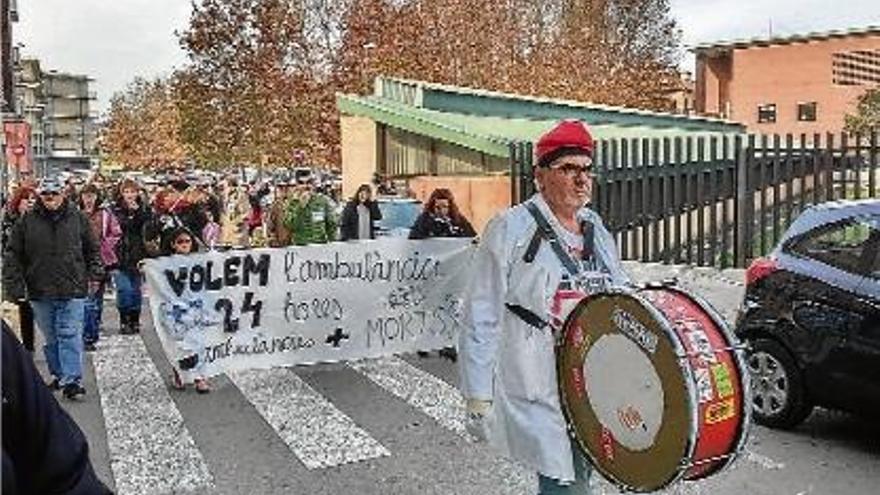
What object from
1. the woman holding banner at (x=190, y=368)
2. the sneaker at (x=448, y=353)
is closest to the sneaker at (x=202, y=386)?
the woman holding banner at (x=190, y=368)

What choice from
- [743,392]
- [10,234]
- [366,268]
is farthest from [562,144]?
[10,234]

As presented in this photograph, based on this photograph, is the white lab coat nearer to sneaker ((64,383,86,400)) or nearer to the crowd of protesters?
the crowd of protesters

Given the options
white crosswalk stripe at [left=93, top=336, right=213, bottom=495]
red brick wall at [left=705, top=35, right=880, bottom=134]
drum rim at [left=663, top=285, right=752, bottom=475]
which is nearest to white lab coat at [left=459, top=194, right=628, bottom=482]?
drum rim at [left=663, top=285, right=752, bottom=475]

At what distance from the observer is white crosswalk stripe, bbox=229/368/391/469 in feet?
23.1

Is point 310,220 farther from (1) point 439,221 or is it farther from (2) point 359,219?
(1) point 439,221

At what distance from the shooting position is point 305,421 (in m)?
7.98

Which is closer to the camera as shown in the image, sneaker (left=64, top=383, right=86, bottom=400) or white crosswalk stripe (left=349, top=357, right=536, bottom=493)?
white crosswalk stripe (left=349, top=357, right=536, bottom=493)

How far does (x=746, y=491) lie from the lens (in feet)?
20.3

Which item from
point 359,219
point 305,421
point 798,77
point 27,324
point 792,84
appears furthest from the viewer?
point 792,84

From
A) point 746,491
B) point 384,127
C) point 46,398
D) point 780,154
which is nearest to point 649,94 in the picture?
point 384,127

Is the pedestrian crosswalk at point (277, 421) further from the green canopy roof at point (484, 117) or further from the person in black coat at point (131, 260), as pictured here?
the green canopy roof at point (484, 117)

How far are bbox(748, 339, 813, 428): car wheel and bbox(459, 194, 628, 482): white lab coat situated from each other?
12.4ft

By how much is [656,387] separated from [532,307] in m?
0.61

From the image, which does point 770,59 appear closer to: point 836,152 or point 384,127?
point 384,127
